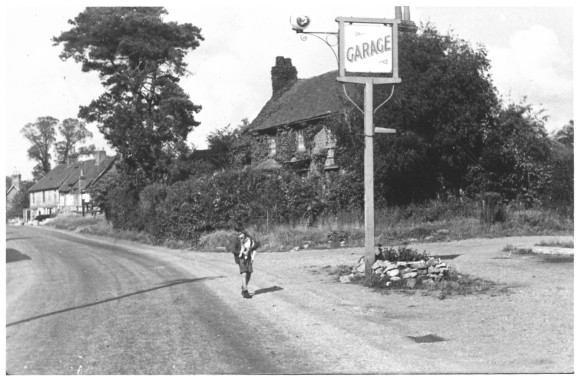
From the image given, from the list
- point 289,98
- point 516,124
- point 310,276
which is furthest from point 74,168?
point 310,276

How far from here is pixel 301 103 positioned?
41250mm

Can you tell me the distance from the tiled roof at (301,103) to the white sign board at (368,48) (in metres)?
22.9

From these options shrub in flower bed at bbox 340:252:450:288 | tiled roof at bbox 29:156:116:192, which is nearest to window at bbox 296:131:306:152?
shrub in flower bed at bbox 340:252:450:288

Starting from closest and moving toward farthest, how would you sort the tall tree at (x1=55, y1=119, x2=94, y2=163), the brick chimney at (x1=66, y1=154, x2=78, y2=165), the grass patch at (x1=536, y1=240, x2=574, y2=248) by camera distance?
1. the grass patch at (x1=536, y1=240, x2=574, y2=248)
2. the tall tree at (x1=55, y1=119, x2=94, y2=163)
3. the brick chimney at (x1=66, y1=154, x2=78, y2=165)

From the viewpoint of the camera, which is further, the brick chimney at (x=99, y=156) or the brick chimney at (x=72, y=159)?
the brick chimney at (x=99, y=156)

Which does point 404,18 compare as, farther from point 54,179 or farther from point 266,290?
point 54,179

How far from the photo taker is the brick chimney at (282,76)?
46.8 meters

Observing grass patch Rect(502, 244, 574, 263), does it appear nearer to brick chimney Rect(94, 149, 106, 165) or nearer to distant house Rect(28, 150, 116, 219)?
distant house Rect(28, 150, 116, 219)

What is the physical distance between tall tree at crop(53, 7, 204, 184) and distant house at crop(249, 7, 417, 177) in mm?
5495

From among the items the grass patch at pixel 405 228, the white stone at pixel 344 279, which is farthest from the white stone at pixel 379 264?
the grass patch at pixel 405 228

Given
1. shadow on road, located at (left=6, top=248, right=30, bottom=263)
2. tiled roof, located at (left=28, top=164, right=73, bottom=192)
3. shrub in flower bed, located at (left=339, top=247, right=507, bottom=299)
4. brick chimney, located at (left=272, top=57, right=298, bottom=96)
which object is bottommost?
shadow on road, located at (left=6, top=248, right=30, bottom=263)

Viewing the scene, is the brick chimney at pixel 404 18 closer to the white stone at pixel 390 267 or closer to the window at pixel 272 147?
the white stone at pixel 390 267

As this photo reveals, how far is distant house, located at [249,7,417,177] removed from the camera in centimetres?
3684

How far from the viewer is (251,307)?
1083 centimetres
